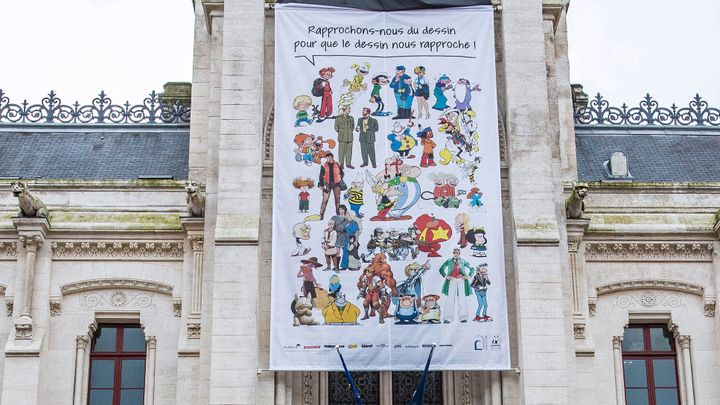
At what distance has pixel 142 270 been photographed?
1245 inches

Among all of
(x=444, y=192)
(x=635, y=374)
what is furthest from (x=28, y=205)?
(x=635, y=374)

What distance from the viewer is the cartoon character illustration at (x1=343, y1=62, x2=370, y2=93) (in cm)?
3031

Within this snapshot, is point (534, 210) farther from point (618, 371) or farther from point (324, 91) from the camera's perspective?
point (324, 91)

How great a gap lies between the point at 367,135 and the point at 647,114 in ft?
30.7

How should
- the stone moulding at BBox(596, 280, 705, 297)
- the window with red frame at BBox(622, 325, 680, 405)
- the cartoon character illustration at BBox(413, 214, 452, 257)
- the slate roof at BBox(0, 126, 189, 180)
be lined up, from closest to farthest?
the cartoon character illustration at BBox(413, 214, 452, 257) → the window with red frame at BBox(622, 325, 680, 405) → the stone moulding at BBox(596, 280, 705, 297) → the slate roof at BBox(0, 126, 189, 180)

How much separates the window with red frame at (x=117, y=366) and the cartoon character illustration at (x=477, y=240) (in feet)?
24.3

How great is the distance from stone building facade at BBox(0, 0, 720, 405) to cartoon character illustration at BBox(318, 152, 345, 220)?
1188mm

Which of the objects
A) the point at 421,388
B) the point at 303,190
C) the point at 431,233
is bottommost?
the point at 421,388

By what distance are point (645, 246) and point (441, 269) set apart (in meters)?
5.41

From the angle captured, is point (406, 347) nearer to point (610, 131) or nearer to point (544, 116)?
point (544, 116)

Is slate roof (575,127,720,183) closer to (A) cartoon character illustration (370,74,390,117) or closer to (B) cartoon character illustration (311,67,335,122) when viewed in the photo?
(A) cartoon character illustration (370,74,390,117)

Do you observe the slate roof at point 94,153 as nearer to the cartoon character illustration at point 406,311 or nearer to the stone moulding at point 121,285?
the stone moulding at point 121,285

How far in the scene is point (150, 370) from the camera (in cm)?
3092

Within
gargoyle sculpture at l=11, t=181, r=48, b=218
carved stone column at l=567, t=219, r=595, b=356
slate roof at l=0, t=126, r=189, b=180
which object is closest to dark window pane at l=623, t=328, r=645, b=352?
carved stone column at l=567, t=219, r=595, b=356
